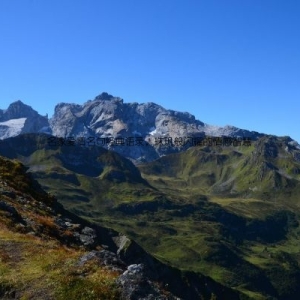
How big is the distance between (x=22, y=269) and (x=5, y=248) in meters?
5.10

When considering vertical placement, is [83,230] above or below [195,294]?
above

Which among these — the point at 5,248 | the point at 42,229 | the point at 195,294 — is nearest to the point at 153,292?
the point at 5,248

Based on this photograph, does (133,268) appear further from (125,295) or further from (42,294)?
(42,294)

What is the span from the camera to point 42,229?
142 feet

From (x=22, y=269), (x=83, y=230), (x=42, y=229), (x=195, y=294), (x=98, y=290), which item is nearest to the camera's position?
(x=98, y=290)

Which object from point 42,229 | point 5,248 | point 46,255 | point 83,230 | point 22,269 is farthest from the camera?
point 83,230

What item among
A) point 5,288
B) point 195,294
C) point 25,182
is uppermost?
point 25,182

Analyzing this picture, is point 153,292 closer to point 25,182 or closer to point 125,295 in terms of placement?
point 125,295

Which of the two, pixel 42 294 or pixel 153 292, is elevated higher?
pixel 153 292

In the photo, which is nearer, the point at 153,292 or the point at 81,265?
the point at 153,292

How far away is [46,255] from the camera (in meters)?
31.3

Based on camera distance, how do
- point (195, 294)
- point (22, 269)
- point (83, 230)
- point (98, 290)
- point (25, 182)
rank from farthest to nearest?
point (195, 294) < point (25, 182) < point (83, 230) < point (22, 269) < point (98, 290)

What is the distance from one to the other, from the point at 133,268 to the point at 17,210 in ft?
78.5

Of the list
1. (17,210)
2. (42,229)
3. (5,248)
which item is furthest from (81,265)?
(17,210)
